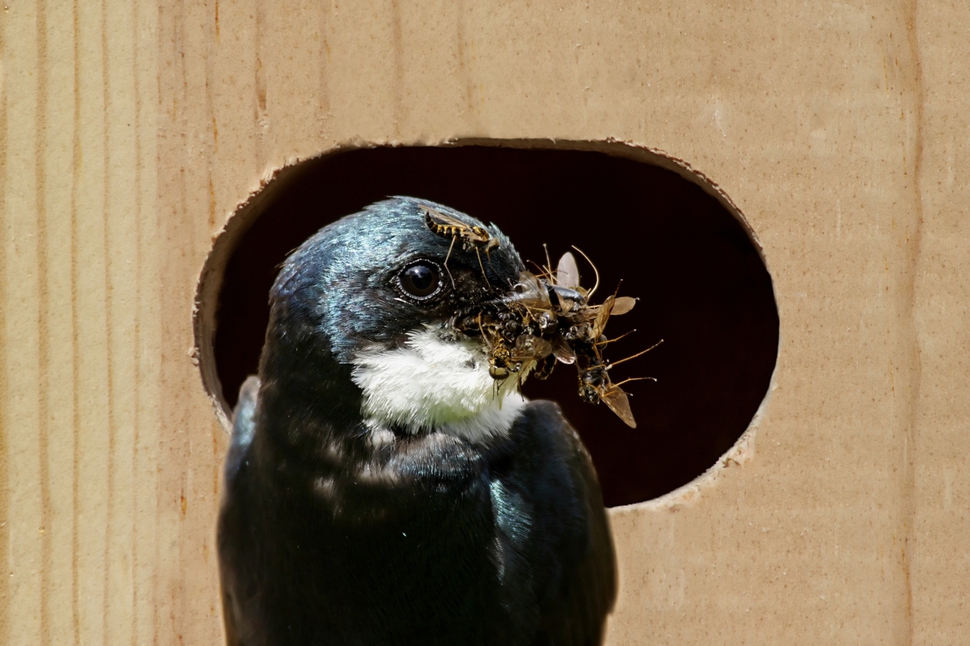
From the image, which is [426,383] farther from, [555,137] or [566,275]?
[555,137]

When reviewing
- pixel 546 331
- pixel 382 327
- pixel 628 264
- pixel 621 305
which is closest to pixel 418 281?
pixel 382 327

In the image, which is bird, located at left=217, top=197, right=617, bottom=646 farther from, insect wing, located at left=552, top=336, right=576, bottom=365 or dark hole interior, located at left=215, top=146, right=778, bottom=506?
dark hole interior, located at left=215, top=146, right=778, bottom=506

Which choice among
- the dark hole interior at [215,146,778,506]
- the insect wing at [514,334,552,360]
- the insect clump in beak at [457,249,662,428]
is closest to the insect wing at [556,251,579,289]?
the insect clump in beak at [457,249,662,428]

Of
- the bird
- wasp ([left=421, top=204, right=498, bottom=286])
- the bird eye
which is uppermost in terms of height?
wasp ([left=421, top=204, right=498, bottom=286])

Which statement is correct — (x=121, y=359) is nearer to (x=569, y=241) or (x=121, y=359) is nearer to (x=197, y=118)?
(x=197, y=118)

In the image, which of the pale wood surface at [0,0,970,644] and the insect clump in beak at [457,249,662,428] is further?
the pale wood surface at [0,0,970,644]

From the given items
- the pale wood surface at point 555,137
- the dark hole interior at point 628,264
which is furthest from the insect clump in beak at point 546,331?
the dark hole interior at point 628,264

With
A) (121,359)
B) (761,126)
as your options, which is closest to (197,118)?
(121,359)
